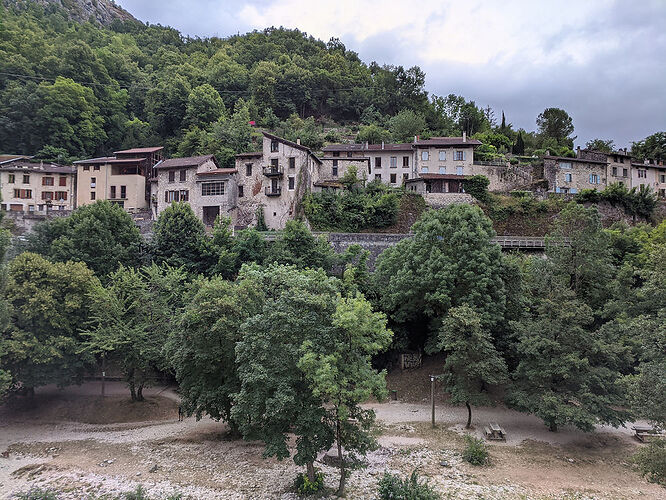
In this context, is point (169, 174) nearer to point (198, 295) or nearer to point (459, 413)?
point (198, 295)

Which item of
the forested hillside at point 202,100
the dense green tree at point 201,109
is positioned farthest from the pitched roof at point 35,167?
the dense green tree at point 201,109

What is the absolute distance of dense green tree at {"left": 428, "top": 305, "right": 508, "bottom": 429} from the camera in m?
21.8

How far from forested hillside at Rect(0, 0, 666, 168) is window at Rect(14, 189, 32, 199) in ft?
29.4

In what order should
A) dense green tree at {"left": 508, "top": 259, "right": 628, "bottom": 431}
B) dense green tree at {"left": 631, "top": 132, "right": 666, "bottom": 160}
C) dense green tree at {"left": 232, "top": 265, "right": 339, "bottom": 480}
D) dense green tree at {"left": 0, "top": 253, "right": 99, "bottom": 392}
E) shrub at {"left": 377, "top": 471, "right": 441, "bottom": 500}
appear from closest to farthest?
1. shrub at {"left": 377, "top": 471, "right": 441, "bottom": 500}
2. dense green tree at {"left": 232, "top": 265, "right": 339, "bottom": 480}
3. dense green tree at {"left": 508, "top": 259, "right": 628, "bottom": 431}
4. dense green tree at {"left": 0, "top": 253, "right": 99, "bottom": 392}
5. dense green tree at {"left": 631, "top": 132, "right": 666, "bottom": 160}

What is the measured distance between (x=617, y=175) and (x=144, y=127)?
7210 cm

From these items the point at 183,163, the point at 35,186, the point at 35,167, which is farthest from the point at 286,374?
the point at 35,167

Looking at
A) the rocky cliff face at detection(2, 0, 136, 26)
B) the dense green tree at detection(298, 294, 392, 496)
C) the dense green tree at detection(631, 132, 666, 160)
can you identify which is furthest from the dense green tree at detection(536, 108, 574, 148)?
the rocky cliff face at detection(2, 0, 136, 26)

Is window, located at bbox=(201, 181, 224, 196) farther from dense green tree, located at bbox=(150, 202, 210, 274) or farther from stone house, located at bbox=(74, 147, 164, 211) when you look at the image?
dense green tree, located at bbox=(150, 202, 210, 274)

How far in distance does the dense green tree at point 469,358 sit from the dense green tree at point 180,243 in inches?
807

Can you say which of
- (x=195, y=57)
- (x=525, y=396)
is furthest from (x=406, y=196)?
(x=195, y=57)

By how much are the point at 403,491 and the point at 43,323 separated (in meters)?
21.8

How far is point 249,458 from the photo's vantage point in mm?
19906

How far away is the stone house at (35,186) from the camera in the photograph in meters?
50.1

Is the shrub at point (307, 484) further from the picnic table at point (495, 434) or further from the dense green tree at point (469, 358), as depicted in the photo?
the picnic table at point (495, 434)
